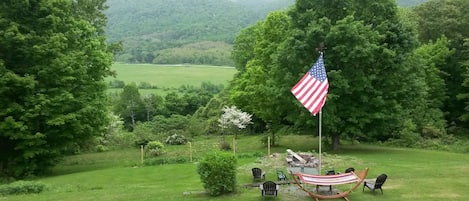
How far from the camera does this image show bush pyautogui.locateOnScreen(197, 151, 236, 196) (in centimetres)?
1623

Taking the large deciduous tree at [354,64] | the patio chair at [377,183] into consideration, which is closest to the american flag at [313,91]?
the patio chair at [377,183]

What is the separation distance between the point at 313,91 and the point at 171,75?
116851 millimetres

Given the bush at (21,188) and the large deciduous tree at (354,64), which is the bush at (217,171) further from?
the large deciduous tree at (354,64)

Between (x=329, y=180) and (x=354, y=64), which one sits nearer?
(x=329, y=180)

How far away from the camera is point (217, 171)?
16.3 meters

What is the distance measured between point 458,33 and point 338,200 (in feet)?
116

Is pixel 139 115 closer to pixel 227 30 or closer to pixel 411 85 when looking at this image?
pixel 411 85

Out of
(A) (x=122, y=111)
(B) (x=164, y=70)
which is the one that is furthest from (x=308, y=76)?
(B) (x=164, y=70)

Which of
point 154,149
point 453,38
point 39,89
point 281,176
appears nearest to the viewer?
point 281,176

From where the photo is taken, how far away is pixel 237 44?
56250 millimetres

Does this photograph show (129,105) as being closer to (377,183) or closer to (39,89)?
(39,89)

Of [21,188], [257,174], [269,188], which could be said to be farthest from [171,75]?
[269,188]

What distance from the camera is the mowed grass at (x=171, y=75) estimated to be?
118 m

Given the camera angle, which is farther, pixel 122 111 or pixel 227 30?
pixel 227 30
